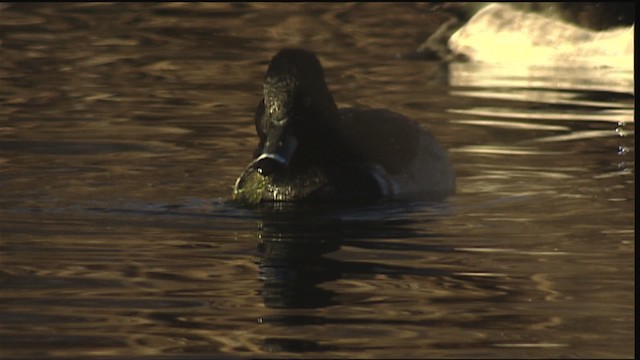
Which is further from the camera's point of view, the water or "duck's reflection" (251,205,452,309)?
"duck's reflection" (251,205,452,309)

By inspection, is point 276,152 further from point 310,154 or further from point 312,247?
point 312,247

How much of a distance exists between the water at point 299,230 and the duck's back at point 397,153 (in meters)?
0.20

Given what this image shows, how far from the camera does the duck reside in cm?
1055

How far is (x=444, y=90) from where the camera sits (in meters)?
16.2

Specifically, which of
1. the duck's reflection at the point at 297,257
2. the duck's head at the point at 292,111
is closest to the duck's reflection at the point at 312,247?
the duck's reflection at the point at 297,257

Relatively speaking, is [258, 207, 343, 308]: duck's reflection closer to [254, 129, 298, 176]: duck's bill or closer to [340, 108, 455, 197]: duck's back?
[254, 129, 298, 176]: duck's bill

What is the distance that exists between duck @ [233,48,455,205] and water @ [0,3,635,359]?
195 millimetres

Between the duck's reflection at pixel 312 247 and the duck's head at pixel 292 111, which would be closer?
the duck's reflection at pixel 312 247

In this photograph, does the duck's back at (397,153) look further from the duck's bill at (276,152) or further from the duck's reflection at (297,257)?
the duck's reflection at (297,257)

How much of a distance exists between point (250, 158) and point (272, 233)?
8.08 feet

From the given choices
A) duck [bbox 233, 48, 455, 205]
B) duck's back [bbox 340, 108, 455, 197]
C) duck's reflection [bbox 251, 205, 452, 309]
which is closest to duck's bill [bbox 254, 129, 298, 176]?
duck [bbox 233, 48, 455, 205]

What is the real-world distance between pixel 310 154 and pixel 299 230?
92cm

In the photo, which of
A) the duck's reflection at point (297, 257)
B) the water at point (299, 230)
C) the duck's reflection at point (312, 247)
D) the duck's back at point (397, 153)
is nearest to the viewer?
the water at point (299, 230)

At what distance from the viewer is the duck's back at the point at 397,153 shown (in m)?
11.0
